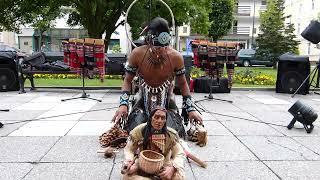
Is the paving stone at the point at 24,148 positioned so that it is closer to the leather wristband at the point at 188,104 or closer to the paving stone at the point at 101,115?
the paving stone at the point at 101,115

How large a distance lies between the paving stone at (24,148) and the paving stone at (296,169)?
3105mm

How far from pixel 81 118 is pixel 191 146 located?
288cm

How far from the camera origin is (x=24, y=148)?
5477mm

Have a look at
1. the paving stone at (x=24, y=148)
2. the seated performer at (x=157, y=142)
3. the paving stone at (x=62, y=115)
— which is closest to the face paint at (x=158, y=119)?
the seated performer at (x=157, y=142)

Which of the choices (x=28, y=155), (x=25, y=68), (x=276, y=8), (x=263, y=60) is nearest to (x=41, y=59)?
(x=25, y=68)

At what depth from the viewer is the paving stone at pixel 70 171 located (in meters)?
4.37

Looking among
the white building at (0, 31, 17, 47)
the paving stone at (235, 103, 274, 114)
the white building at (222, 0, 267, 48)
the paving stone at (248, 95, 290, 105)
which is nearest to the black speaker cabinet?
the paving stone at (248, 95, 290, 105)

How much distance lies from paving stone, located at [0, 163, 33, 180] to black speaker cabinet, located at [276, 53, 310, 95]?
9152 mm

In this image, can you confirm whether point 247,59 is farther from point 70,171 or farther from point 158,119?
point 158,119

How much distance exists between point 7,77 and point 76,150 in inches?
276

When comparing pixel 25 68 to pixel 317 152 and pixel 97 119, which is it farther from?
pixel 317 152

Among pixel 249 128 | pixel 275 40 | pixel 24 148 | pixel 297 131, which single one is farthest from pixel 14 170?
pixel 275 40

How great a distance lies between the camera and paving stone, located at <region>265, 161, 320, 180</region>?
178 inches

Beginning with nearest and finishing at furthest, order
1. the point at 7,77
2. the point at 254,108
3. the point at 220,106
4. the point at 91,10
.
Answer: the point at 254,108 < the point at 220,106 < the point at 7,77 < the point at 91,10
